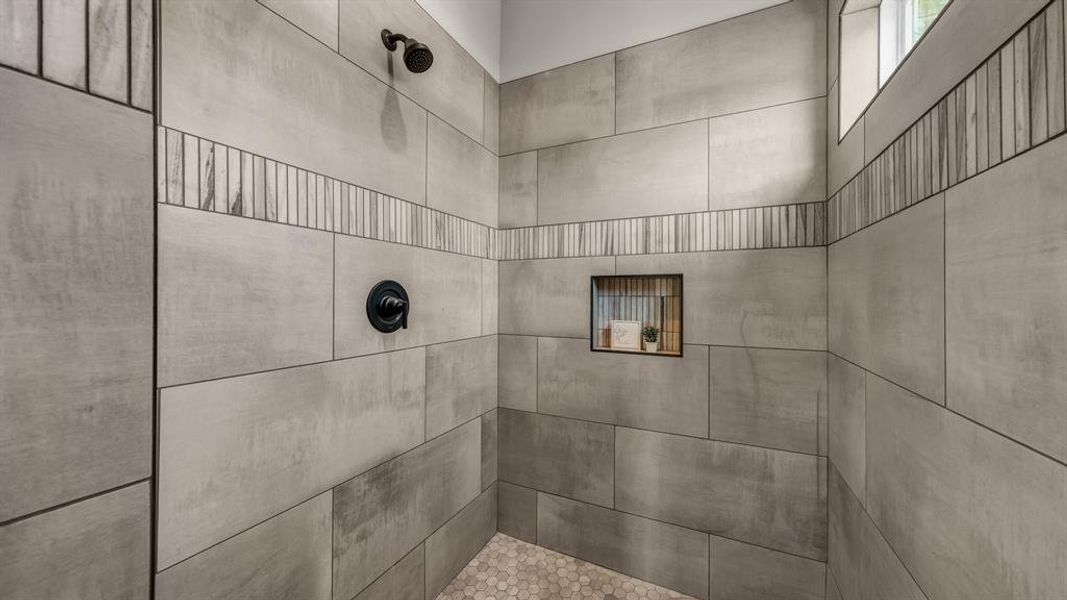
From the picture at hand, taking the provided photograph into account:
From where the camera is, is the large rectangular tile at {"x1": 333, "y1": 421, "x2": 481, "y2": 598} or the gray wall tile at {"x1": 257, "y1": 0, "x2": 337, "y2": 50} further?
the large rectangular tile at {"x1": 333, "y1": 421, "x2": 481, "y2": 598}

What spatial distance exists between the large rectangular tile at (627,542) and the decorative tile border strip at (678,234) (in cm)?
106

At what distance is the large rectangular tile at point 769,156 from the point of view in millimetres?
1354

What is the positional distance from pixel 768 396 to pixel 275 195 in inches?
63.1

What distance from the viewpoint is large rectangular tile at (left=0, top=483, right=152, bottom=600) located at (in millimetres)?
596

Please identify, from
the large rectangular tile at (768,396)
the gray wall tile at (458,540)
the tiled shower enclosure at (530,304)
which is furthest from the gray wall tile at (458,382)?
the large rectangular tile at (768,396)

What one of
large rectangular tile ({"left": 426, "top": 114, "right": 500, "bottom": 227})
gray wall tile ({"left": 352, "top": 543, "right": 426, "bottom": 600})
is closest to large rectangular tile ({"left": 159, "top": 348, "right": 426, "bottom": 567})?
gray wall tile ({"left": 352, "top": 543, "right": 426, "bottom": 600})

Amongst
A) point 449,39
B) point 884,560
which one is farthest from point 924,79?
point 449,39

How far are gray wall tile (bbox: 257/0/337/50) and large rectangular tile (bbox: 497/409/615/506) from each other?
1.50 meters

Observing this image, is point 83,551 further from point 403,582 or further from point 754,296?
point 754,296

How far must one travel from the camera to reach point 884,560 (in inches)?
35.2

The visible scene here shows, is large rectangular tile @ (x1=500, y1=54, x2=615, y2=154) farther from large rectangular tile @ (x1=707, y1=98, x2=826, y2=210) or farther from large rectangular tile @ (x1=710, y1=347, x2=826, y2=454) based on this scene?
large rectangular tile @ (x1=710, y1=347, x2=826, y2=454)

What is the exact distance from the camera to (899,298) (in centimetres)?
85

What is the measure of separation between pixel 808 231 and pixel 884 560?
3.07ft

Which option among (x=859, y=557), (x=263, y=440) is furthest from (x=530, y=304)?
(x=859, y=557)
